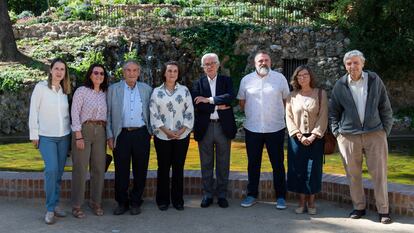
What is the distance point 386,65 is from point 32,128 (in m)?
14.6

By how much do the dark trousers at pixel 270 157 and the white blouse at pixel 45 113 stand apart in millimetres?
1987

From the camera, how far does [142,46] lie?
17875 mm

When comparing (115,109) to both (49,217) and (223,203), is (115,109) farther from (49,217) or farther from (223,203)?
(223,203)

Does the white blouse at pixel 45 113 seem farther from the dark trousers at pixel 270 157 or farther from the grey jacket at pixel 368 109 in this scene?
the grey jacket at pixel 368 109

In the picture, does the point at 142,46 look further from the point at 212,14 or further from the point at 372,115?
the point at 372,115

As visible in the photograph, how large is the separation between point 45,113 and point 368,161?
3186mm

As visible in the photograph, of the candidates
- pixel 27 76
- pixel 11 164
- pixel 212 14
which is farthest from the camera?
pixel 212 14

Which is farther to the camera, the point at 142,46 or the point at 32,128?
the point at 142,46

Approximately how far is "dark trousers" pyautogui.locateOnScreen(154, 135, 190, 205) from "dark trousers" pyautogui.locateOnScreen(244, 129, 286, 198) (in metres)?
0.71

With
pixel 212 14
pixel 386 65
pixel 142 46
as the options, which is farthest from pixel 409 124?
pixel 212 14

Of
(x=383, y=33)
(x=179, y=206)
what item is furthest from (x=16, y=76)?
(x=383, y=33)

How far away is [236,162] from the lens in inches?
382

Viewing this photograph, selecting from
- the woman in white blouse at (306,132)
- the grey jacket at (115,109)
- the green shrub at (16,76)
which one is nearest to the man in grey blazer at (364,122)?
the woman in white blouse at (306,132)

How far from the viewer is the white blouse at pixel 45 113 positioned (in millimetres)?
5285
